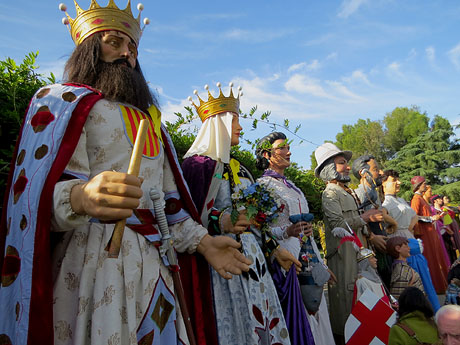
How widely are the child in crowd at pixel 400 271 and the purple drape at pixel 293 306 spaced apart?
6.91ft

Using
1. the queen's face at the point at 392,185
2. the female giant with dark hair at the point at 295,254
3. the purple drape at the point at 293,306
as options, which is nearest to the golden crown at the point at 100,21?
the female giant with dark hair at the point at 295,254

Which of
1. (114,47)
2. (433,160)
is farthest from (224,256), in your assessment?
(433,160)

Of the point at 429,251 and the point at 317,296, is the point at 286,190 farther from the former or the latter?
the point at 429,251

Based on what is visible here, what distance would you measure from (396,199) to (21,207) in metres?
6.39

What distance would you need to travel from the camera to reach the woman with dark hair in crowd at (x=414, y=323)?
9.09ft

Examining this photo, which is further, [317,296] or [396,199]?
[396,199]

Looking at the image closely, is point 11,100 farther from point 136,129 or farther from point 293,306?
point 293,306

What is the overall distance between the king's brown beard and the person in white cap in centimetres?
309

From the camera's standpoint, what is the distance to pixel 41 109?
66.9 inches

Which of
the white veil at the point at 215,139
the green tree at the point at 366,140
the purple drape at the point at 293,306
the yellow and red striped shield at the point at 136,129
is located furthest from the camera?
the green tree at the point at 366,140

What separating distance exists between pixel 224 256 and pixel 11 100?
153cm

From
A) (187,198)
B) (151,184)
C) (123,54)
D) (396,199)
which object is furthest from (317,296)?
(396,199)

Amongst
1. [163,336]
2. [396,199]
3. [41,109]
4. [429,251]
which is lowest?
[429,251]

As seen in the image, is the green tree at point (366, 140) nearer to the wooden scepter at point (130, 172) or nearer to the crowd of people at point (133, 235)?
the crowd of people at point (133, 235)
